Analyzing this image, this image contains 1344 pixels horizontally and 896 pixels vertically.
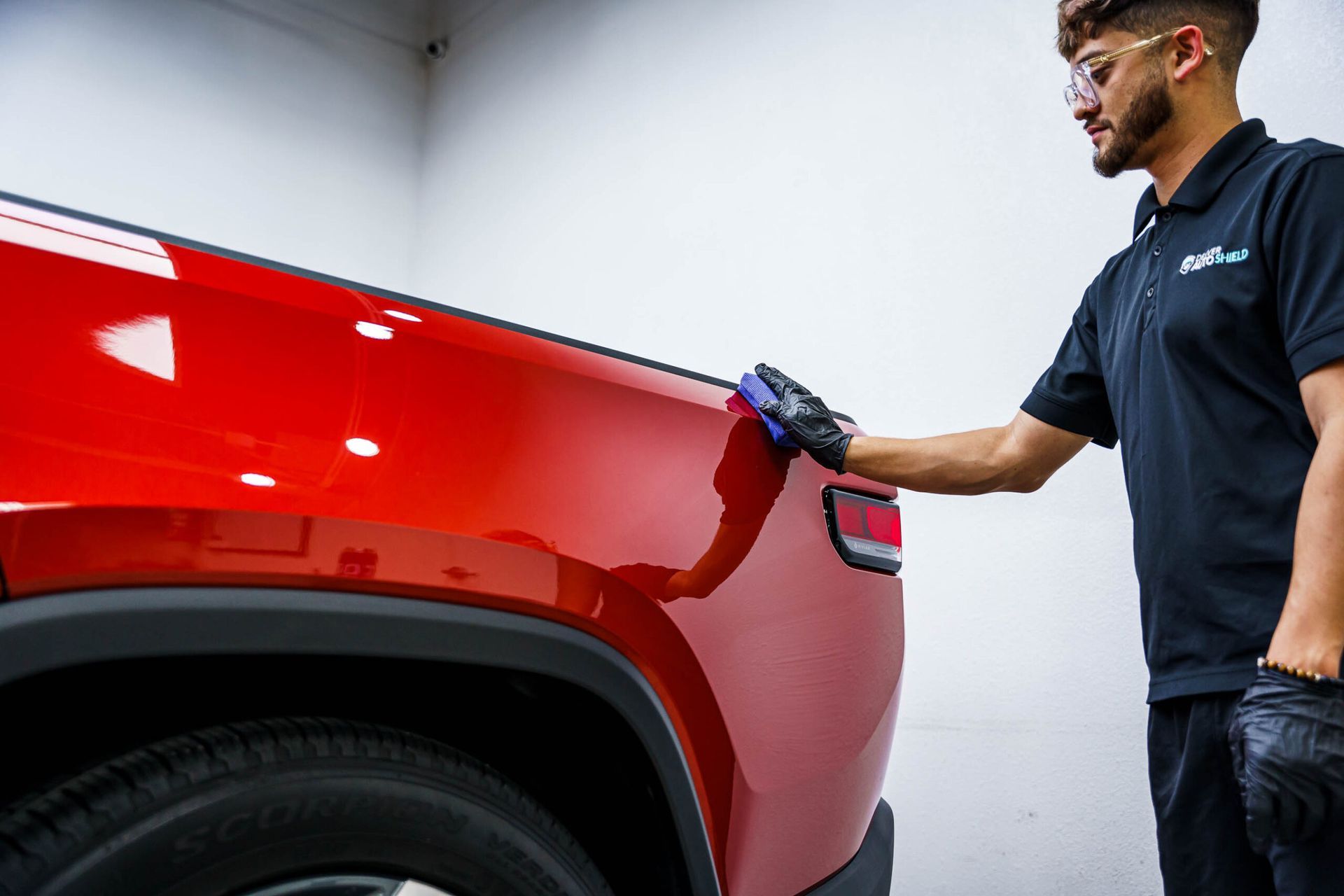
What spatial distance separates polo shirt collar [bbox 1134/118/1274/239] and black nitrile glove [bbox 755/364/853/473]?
59 cm

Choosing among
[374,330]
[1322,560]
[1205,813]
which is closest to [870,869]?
[1205,813]

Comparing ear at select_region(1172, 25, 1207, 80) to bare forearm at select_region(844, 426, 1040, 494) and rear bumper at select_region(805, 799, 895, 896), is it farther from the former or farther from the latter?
rear bumper at select_region(805, 799, 895, 896)

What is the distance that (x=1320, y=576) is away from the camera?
975 millimetres

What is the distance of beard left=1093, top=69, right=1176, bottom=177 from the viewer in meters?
1.34

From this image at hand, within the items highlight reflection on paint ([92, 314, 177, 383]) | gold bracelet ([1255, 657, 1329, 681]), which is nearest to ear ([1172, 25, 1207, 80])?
gold bracelet ([1255, 657, 1329, 681])

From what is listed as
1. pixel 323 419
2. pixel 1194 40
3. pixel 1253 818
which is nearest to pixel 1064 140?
pixel 1194 40

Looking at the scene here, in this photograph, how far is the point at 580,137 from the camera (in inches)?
166

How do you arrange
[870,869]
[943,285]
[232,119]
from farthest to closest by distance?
[232,119] < [943,285] < [870,869]

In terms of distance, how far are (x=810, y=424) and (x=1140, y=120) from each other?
2.39 feet

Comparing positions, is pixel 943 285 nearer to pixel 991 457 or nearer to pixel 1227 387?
pixel 991 457

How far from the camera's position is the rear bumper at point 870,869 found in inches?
43.0

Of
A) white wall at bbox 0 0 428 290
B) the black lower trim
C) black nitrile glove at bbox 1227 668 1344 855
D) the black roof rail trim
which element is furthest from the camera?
white wall at bbox 0 0 428 290

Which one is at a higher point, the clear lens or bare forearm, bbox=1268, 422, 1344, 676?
the clear lens

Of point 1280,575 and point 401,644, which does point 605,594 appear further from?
point 1280,575
